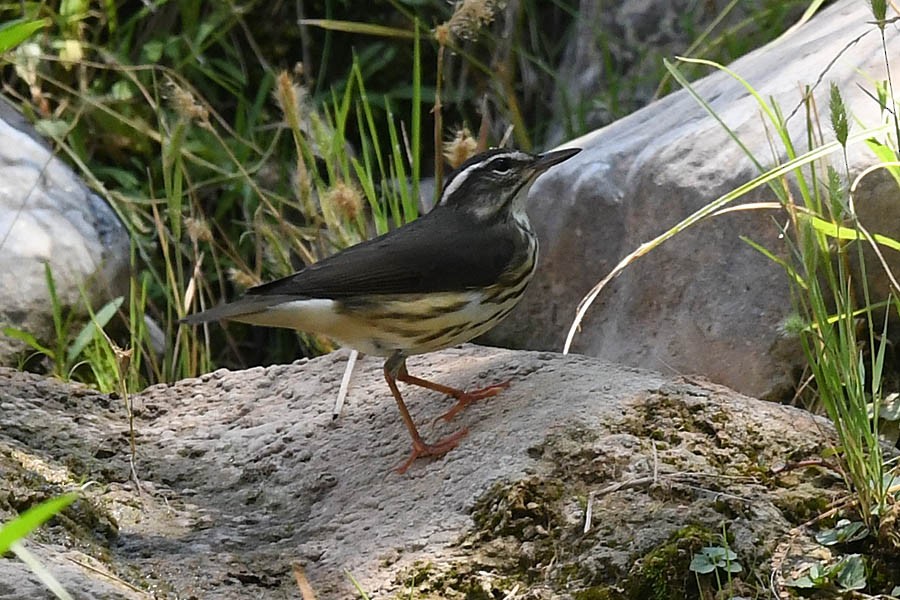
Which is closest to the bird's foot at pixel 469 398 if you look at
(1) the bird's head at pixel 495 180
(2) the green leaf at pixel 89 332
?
(1) the bird's head at pixel 495 180

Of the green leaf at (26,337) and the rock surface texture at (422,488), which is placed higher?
the green leaf at (26,337)

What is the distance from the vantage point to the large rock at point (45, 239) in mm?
5309

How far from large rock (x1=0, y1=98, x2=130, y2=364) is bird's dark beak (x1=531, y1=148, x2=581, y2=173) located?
2.03m

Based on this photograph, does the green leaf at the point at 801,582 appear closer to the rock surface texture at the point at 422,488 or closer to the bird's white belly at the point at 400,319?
the rock surface texture at the point at 422,488

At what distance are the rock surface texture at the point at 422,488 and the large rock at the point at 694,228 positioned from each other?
34.3 inches

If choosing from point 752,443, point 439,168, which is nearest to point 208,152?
point 439,168

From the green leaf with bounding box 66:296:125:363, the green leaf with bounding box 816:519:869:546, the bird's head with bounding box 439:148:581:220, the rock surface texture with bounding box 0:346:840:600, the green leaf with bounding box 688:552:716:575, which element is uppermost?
the bird's head with bounding box 439:148:581:220

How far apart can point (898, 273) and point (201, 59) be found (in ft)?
14.1

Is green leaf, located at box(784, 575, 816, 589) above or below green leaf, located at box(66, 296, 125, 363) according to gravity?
below

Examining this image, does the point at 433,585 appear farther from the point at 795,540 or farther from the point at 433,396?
the point at 433,396

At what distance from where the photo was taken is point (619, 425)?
331 cm

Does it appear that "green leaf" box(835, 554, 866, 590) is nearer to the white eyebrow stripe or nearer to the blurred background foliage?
the white eyebrow stripe

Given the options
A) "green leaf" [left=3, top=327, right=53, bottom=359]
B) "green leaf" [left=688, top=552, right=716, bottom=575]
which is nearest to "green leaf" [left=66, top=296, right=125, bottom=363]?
"green leaf" [left=3, top=327, right=53, bottom=359]

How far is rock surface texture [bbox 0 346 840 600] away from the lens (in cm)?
285
